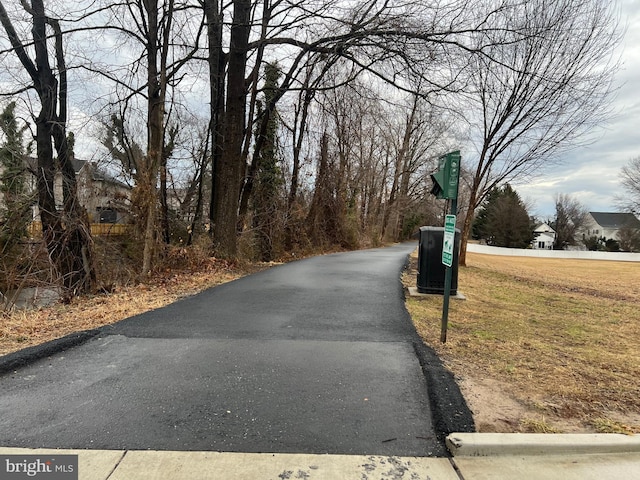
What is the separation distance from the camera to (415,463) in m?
2.43

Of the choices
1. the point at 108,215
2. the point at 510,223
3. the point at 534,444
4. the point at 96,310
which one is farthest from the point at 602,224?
the point at 96,310

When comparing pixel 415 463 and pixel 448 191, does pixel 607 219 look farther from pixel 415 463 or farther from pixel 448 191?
pixel 415 463

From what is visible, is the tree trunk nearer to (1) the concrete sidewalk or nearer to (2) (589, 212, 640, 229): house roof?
(1) the concrete sidewalk

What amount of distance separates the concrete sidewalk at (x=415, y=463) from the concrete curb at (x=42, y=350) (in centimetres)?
160

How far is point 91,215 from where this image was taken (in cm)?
906

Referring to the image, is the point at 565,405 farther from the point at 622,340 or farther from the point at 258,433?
the point at 622,340

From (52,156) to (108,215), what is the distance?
1993 millimetres

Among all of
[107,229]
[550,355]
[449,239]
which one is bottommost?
[550,355]

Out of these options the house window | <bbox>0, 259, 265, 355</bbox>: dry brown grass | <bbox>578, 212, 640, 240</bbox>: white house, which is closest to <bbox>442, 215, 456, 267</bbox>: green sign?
<bbox>0, 259, 265, 355</bbox>: dry brown grass

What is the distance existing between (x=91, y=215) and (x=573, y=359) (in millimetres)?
9591

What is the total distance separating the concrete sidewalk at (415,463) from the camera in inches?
89.8

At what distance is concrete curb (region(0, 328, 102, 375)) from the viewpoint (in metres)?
3.72

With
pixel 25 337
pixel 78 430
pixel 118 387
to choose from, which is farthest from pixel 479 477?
pixel 25 337

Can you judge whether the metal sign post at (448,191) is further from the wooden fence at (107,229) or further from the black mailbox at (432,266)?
the wooden fence at (107,229)
